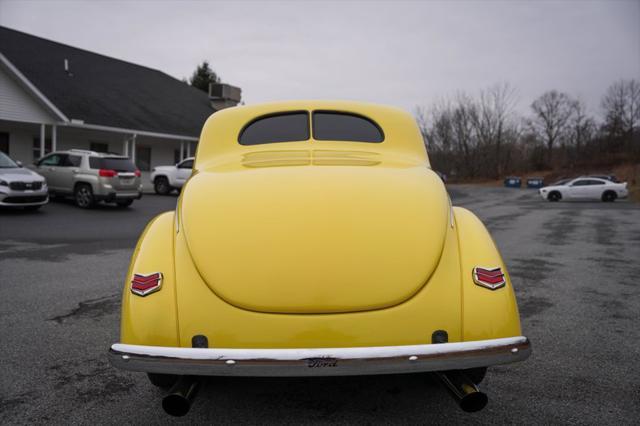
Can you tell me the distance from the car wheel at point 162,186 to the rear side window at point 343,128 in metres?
19.7

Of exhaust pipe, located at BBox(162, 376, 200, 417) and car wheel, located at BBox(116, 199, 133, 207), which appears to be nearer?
exhaust pipe, located at BBox(162, 376, 200, 417)

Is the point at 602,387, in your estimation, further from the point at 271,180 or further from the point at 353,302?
the point at 271,180

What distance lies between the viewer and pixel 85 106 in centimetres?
2244

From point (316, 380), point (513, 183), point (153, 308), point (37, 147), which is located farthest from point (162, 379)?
point (513, 183)

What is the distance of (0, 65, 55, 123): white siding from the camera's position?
1961 cm

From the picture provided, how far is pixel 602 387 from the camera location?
3.15 m

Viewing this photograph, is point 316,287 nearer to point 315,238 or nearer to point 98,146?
point 315,238

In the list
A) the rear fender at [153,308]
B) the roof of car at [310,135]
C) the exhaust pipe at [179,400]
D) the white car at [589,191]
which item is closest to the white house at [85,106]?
the roof of car at [310,135]

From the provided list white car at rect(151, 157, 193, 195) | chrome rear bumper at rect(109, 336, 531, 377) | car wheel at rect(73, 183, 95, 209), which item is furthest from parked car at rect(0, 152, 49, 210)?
chrome rear bumper at rect(109, 336, 531, 377)

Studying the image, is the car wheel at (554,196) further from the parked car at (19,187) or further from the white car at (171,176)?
the parked car at (19,187)

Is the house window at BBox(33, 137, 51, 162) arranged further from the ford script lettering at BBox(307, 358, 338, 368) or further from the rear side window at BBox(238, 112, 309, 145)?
the ford script lettering at BBox(307, 358, 338, 368)

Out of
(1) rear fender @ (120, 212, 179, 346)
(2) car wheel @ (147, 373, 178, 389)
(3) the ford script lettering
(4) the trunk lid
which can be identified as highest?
(4) the trunk lid

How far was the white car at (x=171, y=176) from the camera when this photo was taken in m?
22.0

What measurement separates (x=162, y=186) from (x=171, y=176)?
30.8 inches
